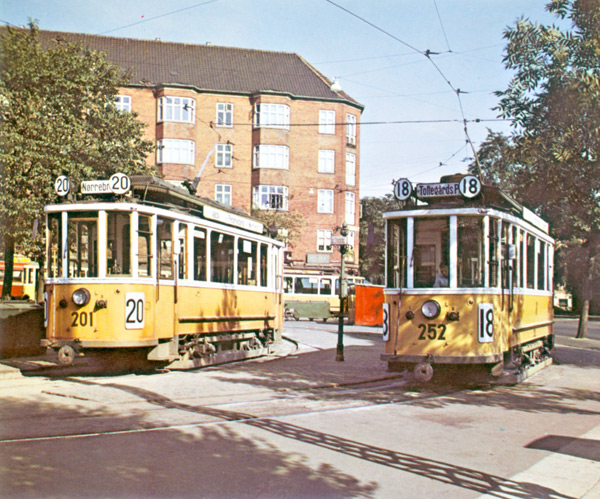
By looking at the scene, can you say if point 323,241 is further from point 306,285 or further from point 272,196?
point 306,285

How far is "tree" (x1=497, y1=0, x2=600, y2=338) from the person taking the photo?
476 inches

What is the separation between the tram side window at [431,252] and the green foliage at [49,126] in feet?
35.3

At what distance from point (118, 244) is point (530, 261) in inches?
302

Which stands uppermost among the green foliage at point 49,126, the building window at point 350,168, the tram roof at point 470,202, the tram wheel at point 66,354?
the building window at point 350,168

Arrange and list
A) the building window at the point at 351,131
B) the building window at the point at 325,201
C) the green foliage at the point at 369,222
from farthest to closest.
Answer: the green foliage at the point at 369,222, the building window at the point at 351,131, the building window at the point at 325,201

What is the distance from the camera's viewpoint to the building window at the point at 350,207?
4966 centimetres

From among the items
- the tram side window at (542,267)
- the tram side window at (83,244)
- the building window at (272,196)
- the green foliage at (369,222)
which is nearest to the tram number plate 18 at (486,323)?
the tram side window at (542,267)

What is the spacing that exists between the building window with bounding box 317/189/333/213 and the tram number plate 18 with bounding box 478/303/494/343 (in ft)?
123

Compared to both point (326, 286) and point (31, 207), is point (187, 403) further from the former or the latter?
point (326, 286)

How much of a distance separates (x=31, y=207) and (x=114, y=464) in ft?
46.6

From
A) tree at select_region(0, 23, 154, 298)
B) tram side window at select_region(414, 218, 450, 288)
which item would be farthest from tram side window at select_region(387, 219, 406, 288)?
tree at select_region(0, 23, 154, 298)

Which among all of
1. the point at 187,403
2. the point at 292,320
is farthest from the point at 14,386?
the point at 292,320

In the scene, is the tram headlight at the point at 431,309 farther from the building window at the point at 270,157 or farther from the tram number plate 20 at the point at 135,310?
the building window at the point at 270,157

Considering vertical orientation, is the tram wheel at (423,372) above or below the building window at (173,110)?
below
